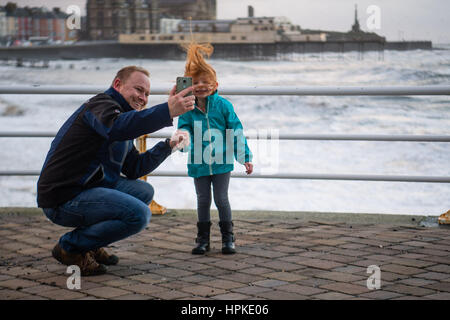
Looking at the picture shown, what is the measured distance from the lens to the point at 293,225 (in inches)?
178

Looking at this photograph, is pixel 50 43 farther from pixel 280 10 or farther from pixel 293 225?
pixel 293 225

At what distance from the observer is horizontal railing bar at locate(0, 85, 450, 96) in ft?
14.5

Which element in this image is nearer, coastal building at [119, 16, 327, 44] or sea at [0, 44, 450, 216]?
sea at [0, 44, 450, 216]


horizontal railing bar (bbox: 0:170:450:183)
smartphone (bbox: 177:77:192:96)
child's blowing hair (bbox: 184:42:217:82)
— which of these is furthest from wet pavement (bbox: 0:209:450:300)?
Result: child's blowing hair (bbox: 184:42:217:82)

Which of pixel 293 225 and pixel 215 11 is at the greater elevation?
pixel 215 11

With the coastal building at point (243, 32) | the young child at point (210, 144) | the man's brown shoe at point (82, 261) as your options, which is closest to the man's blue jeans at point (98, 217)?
the man's brown shoe at point (82, 261)

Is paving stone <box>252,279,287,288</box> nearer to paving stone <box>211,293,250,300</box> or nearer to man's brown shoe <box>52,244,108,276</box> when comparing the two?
paving stone <box>211,293,250,300</box>

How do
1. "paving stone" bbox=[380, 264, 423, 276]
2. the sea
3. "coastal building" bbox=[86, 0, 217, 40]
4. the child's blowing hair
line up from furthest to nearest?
1. "coastal building" bbox=[86, 0, 217, 40]
2. the sea
3. the child's blowing hair
4. "paving stone" bbox=[380, 264, 423, 276]

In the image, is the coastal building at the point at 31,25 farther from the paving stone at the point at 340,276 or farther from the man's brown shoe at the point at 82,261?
the paving stone at the point at 340,276

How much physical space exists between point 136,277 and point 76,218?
45 cm

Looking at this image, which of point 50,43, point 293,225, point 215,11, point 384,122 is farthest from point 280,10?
point 293,225

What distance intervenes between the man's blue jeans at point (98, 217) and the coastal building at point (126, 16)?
144ft

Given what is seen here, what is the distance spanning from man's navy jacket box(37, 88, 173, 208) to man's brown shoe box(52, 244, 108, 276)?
323 millimetres

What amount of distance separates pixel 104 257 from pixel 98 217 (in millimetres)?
435
